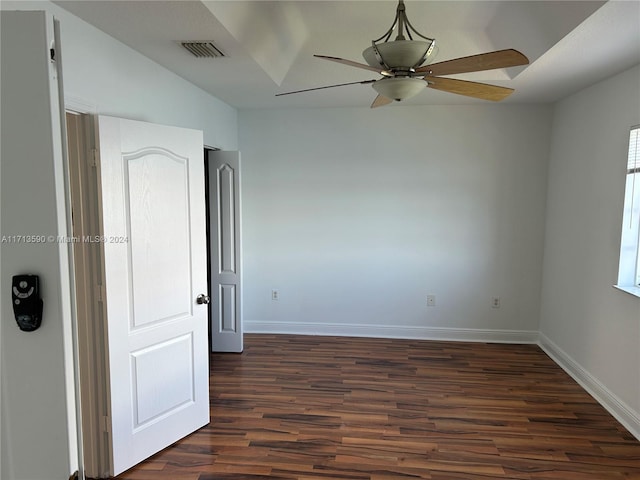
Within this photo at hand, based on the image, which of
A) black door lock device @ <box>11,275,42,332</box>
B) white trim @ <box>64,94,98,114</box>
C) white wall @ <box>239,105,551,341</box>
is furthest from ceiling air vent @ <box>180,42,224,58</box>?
white wall @ <box>239,105,551,341</box>

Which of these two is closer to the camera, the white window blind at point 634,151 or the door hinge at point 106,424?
the door hinge at point 106,424

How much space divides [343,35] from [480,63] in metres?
1.84

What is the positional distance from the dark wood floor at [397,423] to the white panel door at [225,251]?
0.24m

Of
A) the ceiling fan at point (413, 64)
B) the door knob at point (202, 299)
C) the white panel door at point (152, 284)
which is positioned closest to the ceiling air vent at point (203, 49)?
the white panel door at point (152, 284)

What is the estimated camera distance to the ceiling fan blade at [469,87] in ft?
6.97

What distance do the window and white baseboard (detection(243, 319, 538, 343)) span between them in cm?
176

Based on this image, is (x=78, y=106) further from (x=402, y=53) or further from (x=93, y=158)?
(x=402, y=53)

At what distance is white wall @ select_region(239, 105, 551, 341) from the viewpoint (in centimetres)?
477

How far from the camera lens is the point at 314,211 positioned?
5074 mm

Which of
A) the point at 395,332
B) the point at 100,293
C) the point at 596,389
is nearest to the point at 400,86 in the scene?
the point at 100,293

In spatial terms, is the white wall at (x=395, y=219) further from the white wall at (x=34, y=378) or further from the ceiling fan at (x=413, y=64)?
the white wall at (x=34, y=378)

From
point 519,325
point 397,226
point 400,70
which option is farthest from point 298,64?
point 519,325

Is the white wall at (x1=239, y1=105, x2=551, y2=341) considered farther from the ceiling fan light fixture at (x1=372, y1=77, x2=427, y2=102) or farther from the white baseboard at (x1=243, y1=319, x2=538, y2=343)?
Answer: the ceiling fan light fixture at (x1=372, y1=77, x2=427, y2=102)

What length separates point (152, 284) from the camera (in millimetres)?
2734
